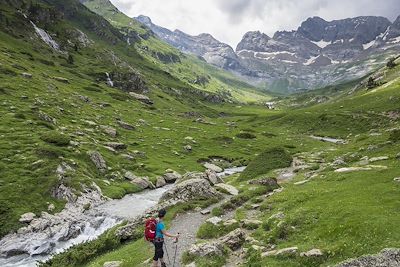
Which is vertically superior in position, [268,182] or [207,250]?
[268,182]

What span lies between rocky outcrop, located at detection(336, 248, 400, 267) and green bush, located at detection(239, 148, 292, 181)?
40088mm

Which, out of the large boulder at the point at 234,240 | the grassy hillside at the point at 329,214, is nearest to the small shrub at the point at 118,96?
the grassy hillside at the point at 329,214

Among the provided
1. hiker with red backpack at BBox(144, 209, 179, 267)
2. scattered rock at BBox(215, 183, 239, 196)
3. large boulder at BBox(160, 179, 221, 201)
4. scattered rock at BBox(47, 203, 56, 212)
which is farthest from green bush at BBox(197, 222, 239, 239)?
scattered rock at BBox(47, 203, 56, 212)

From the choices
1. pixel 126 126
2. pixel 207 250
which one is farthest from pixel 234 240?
pixel 126 126

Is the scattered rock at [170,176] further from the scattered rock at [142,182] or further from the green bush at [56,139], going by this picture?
the green bush at [56,139]

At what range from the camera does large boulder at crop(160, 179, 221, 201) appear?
4438 cm

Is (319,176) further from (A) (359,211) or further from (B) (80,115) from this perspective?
(B) (80,115)

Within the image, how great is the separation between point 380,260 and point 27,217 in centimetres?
3936

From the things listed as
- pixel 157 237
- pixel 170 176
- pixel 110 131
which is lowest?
pixel 170 176

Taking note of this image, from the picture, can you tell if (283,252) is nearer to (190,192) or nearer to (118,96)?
(190,192)

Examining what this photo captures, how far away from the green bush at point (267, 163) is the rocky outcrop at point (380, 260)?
40088 millimetres

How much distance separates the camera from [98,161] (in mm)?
65875

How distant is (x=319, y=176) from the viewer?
152 ft

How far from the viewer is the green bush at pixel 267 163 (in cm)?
6169
